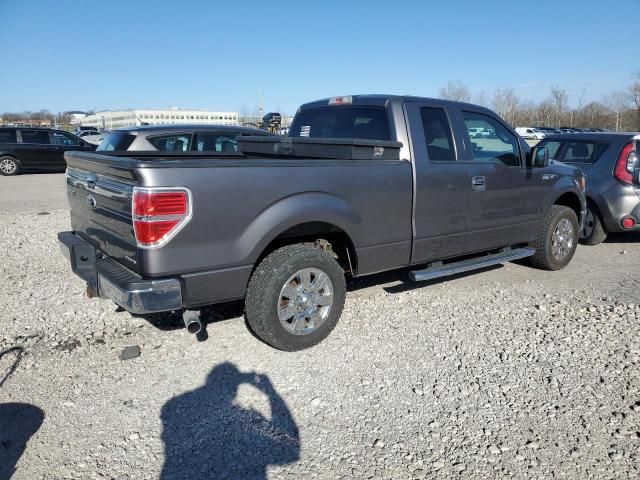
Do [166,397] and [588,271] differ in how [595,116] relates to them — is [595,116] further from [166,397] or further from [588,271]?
[166,397]

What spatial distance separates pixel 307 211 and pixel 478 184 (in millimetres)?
2113

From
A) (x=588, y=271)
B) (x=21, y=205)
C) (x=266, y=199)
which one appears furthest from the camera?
(x=21, y=205)

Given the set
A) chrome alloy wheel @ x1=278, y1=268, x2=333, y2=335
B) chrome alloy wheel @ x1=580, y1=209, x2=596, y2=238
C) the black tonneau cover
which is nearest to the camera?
chrome alloy wheel @ x1=278, y1=268, x2=333, y2=335

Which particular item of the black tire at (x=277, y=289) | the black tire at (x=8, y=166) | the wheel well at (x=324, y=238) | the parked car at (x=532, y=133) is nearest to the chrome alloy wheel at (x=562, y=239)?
the wheel well at (x=324, y=238)

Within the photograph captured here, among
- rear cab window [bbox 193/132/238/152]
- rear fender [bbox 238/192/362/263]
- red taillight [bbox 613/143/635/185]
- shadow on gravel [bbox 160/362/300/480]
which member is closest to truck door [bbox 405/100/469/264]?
rear fender [bbox 238/192/362/263]

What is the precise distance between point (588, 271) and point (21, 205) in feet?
35.3

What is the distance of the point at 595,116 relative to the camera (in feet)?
240

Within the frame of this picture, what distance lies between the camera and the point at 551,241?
6.12 m

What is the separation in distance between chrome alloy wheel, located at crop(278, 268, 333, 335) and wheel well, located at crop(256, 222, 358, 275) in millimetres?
315

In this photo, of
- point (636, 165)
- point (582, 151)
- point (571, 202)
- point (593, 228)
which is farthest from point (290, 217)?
point (582, 151)

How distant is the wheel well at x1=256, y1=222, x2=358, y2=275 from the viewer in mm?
4004

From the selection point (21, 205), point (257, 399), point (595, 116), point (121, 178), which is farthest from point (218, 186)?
point (595, 116)

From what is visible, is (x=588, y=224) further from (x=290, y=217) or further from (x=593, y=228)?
(x=290, y=217)

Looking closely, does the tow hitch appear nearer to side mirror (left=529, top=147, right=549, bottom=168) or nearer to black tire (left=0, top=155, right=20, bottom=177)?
side mirror (left=529, top=147, right=549, bottom=168)
